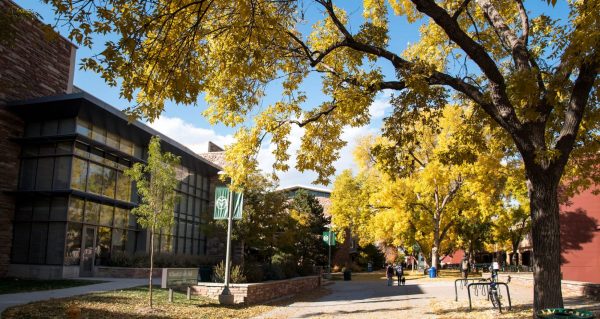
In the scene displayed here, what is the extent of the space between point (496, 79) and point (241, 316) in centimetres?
916

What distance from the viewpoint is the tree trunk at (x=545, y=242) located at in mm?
9109

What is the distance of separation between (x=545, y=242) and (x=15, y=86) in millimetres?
21917

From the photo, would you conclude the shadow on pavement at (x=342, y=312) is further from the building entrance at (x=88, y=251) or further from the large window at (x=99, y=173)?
the large window at (x=99, y=173)

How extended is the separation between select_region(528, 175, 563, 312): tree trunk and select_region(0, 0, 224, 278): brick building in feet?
51.2

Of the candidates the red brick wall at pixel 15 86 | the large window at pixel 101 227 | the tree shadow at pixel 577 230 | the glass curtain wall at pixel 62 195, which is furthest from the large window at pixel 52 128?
the tree shadow at pixel 577 230

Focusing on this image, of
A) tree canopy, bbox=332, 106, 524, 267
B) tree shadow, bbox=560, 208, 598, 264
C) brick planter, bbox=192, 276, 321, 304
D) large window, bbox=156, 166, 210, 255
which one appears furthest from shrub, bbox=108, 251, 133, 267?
tree shadow, bbox=560, 208, 598, 264

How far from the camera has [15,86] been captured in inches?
886

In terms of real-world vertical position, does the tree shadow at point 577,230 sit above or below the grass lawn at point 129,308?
above

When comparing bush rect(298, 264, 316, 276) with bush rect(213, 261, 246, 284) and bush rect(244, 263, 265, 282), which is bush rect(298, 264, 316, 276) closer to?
bush rect(244, 263, 265, 282)

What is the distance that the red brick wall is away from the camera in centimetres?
2202

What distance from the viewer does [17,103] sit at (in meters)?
22.1

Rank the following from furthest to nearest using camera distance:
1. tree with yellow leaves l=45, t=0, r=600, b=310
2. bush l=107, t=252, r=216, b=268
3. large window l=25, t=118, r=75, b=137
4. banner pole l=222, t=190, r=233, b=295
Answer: bush l=107, t=252, r=216, b=268 < large window l=25, t=118, r=75, b=137 < banner pole l=222, t=190, r=233, b=295 < tree with yellow leaves l=45, t=0, r=600, b=310

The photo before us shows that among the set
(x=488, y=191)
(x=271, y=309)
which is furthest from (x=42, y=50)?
(x=488, y=191)

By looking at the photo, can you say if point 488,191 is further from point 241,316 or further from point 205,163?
point 241,316
